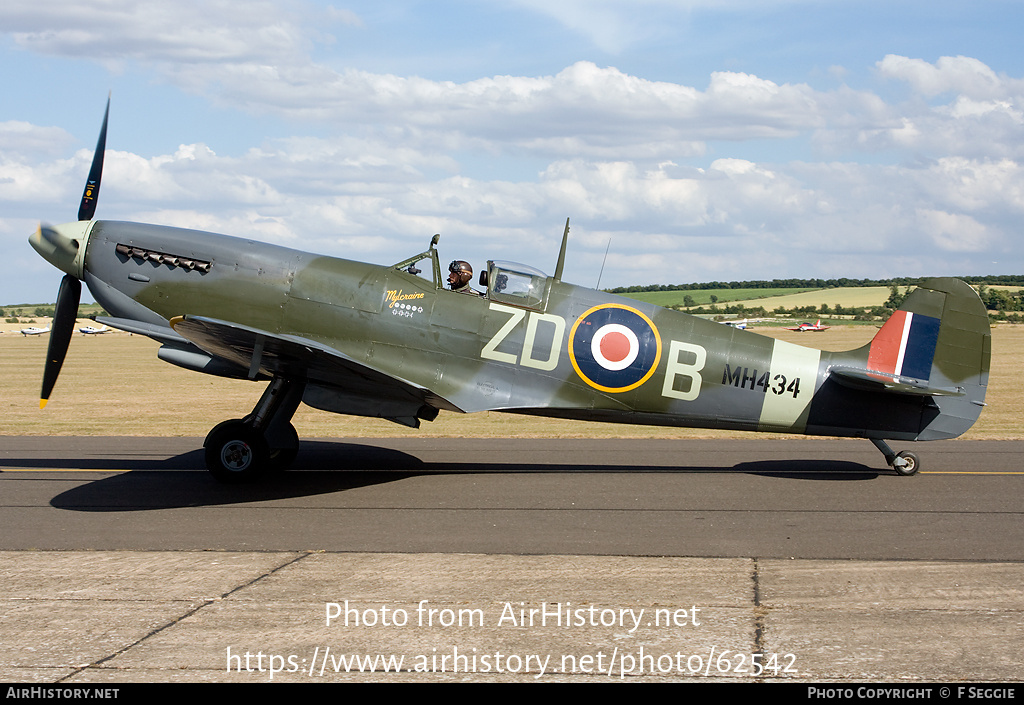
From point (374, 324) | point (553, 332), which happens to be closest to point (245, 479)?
point (374, 324)

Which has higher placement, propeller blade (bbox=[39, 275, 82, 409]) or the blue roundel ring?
the blue roundel ring

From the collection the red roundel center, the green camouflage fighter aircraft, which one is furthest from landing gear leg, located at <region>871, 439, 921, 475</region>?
the red roundel center

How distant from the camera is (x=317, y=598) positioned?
518 centimetres

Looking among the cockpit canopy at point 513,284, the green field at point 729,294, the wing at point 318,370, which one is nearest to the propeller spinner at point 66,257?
the wing at point 318,370

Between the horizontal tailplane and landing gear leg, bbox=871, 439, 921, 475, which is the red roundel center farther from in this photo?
landing gear leg, bbox=871, 439, 921, 475

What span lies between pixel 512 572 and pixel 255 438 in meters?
4.03

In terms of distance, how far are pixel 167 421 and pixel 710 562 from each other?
11.9 metres

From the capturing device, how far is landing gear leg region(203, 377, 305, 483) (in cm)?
869

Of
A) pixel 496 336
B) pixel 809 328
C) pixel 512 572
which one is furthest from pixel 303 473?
pixel 809 328

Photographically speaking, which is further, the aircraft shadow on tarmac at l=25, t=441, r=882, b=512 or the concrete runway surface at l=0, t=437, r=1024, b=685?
the aircraft shadow on tarmac at l=25, t=441, r=882, b=512

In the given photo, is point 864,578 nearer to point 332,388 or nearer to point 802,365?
point 802,365

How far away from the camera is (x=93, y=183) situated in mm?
9859

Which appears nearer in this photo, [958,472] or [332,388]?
[332,388]

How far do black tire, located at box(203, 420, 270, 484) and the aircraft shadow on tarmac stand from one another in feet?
0.45
